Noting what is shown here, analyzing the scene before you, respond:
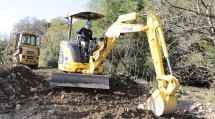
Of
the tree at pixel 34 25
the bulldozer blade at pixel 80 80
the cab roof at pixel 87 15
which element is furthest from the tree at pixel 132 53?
the tree at pixel 34 25

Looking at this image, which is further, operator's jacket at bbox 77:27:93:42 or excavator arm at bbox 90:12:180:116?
operator's jacket at bbox 77:27:93:42

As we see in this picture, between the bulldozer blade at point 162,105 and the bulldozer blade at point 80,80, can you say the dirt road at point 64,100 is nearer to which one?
the bulldozer blade at point 162,105

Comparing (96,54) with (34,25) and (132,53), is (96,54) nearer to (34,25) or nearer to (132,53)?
(132,53)

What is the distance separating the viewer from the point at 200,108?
321 inches

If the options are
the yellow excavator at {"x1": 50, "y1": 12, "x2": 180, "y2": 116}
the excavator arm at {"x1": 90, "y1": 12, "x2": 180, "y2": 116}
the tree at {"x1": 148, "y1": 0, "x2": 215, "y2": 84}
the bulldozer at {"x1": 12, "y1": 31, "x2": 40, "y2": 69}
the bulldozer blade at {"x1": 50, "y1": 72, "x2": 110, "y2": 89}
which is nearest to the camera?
the excavator arm at {"x1": 90, "y1": 12, "x2": 180, "y2": 116}

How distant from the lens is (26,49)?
17.0m

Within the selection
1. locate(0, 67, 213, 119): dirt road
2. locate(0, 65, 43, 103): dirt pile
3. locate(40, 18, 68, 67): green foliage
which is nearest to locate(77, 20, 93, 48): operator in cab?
locate(0, 67, 213, 119): dirt road

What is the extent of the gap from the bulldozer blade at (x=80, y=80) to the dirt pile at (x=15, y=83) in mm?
883

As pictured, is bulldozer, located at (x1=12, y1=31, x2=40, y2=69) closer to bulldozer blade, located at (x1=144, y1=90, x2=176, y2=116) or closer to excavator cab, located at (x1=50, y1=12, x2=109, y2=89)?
excavator cab, located at (x1=50, y1=12, x2=109, y2=89)

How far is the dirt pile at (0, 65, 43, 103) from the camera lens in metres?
8.41

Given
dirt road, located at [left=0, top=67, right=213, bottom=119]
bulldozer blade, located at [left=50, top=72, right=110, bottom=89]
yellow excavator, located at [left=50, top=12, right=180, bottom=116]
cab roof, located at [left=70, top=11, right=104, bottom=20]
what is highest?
cab roof, located at [left=70, top=11, right=104, bottom=20]

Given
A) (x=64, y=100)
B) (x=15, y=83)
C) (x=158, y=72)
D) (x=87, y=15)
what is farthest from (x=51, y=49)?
(x=158, y=72)

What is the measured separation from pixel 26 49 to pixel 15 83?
784cm

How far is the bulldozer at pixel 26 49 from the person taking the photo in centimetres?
1677
